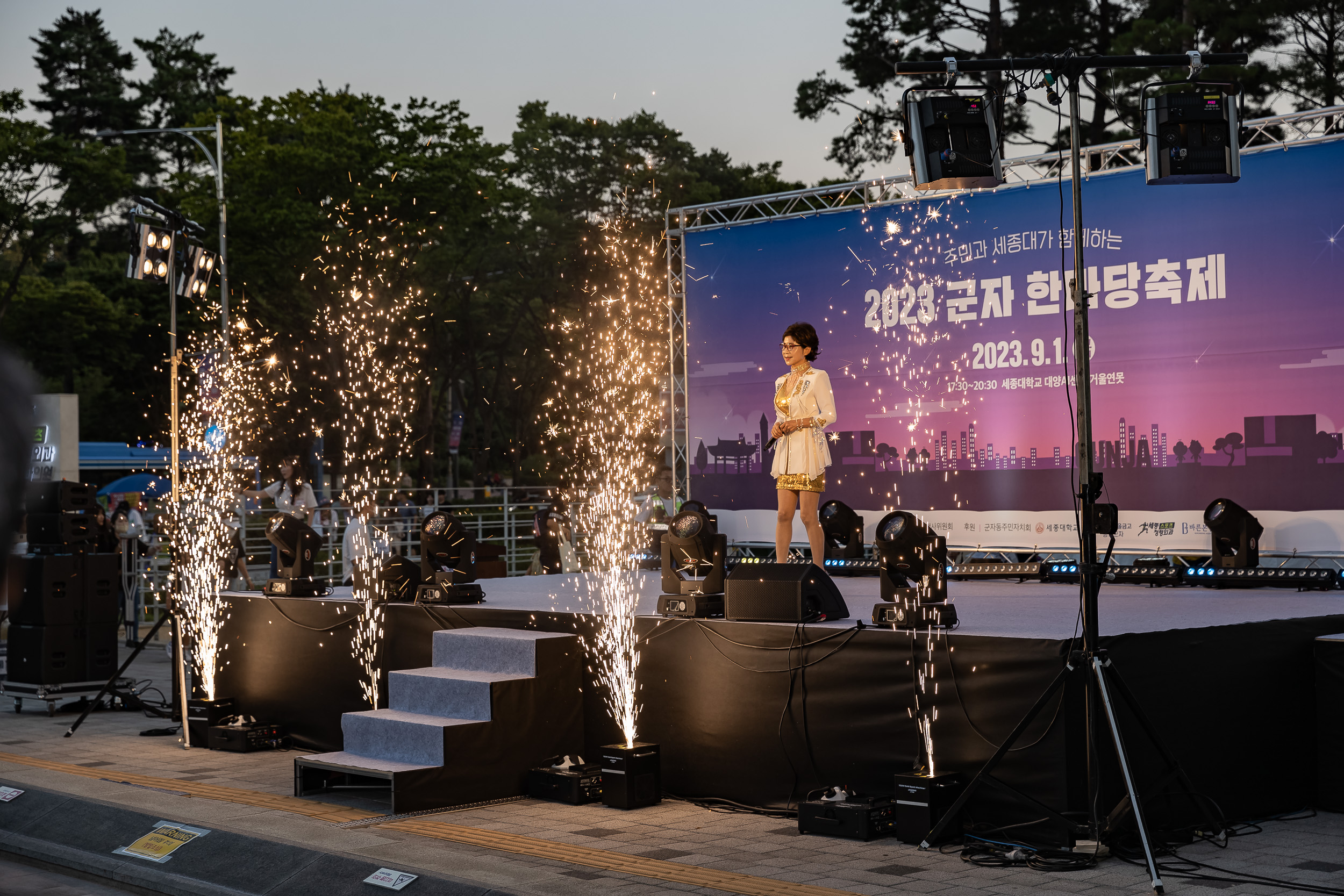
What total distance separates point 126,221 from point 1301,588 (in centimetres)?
3707

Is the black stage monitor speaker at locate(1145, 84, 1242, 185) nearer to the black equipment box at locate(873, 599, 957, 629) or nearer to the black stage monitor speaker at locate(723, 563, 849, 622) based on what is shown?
the black equipment box at locate(873, 599, 957, 629)

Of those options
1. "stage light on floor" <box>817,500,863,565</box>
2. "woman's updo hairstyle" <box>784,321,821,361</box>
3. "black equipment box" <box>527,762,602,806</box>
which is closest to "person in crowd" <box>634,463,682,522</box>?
"stage light on floor" <box>817,500,863,565</box>

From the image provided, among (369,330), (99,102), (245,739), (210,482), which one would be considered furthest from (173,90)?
(245,739)

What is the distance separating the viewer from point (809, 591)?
19.9ft

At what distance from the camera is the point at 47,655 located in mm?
9805

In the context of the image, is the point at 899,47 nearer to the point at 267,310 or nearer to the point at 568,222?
the point at 568,222

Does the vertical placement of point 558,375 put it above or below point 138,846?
above

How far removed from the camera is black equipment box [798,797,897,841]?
18.1ft

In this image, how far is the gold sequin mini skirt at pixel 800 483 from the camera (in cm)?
794

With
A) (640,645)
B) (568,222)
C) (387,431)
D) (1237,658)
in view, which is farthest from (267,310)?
(1237,658)

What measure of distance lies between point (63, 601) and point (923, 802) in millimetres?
7132

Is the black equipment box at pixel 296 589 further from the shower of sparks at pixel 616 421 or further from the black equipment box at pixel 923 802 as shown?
the black equipment box at pixel 923 802

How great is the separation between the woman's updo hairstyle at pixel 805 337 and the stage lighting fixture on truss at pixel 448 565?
2.17m

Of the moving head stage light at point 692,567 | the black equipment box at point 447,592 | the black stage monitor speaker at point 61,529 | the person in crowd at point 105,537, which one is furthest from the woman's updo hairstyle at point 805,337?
the person in crowd at point 105,537
